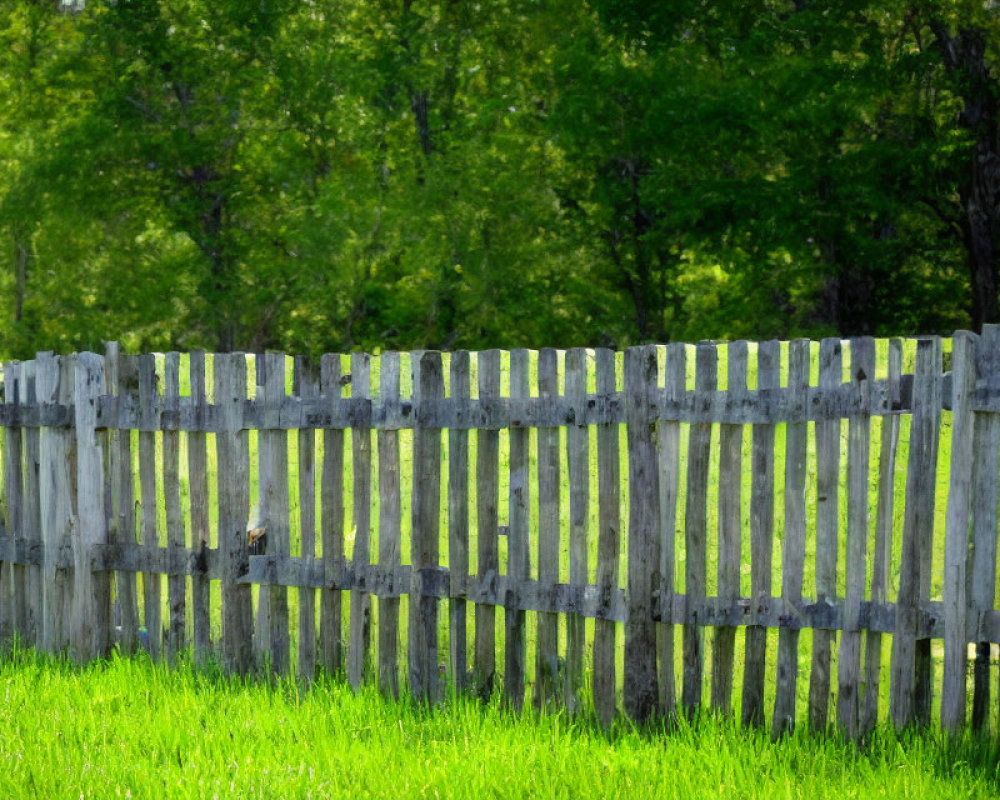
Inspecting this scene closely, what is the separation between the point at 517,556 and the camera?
6152 mm

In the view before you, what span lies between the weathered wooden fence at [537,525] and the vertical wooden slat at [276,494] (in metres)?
0.01

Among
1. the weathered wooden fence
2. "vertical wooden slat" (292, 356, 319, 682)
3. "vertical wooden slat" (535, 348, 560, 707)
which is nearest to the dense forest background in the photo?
the weathered wooden fence

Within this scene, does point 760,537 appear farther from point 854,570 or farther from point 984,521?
point 984,521

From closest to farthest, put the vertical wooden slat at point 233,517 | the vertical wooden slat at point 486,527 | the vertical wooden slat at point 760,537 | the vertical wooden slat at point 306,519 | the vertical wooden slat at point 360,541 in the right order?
1. the vertical wooden slat at point 760,537
2. the vertical wooden slat at point 486,527
3. the vertical wooden slat at point 360,541
4. the vertical wooden slat at point 306,519
5. the vertical wooden slat at point 233,517

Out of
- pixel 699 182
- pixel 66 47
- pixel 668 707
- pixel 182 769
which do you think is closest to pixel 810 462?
pixel 668 707

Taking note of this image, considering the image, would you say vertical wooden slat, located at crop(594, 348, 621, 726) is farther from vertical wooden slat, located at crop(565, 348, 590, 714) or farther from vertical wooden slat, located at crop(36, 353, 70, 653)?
vertical wooden slat, located at crop(36, 353, 70, 653)

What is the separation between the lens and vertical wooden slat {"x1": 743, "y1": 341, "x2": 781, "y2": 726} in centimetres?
561

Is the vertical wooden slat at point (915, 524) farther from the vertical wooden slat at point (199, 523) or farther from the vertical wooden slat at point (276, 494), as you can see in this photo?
the vertical wooden slat at point (199, 523)

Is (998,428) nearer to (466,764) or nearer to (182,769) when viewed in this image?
(466,764)

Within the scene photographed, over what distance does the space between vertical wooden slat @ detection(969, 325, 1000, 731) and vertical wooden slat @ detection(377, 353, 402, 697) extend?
107 inches

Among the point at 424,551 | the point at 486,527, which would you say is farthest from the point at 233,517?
the point at 486,527

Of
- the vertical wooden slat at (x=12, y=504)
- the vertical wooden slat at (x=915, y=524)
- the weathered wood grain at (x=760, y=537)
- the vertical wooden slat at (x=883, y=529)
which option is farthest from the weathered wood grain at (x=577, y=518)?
the vertical wooden slat at (x=12, y=504)

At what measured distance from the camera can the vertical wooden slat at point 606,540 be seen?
5883mm

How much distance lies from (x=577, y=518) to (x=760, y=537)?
0.86 meters
